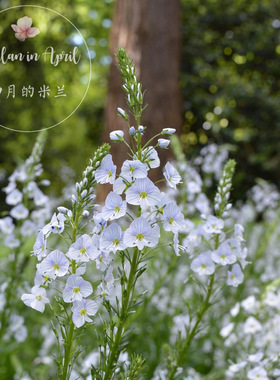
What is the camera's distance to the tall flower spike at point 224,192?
2090mm

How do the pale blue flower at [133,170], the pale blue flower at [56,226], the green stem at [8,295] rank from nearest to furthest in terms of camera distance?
1. the pale blue flower at [133,170]
2. the pale blue flower at [56,226]
3. the green stem at [8,295]

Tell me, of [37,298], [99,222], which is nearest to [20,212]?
[37,298]

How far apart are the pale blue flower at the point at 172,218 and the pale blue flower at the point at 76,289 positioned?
291 millimetres

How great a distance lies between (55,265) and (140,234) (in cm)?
27

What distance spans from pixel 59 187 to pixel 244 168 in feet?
15.7

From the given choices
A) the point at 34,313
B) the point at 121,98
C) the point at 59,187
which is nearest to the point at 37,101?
the point at 59,187

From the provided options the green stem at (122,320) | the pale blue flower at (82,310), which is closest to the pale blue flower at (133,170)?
the green stem at (122,320)

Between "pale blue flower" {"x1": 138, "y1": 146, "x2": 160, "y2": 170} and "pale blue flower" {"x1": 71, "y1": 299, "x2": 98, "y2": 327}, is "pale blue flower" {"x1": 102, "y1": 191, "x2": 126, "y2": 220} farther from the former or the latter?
"pale blue flower" {"x1": 71, "y1": 299, "x2": 98, "y2": 327}

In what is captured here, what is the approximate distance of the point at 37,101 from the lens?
10766mm

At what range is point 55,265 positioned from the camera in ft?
4.85

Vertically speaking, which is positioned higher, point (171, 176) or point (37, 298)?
point (171, 176)

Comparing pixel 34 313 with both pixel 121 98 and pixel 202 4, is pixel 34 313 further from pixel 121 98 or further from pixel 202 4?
pixel 202 4

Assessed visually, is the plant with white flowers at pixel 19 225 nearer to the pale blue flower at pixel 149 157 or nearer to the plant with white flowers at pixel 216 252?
the plant with white flowers at pixel 216 252

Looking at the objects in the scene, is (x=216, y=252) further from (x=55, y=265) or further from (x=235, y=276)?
(x=55, y=265)
